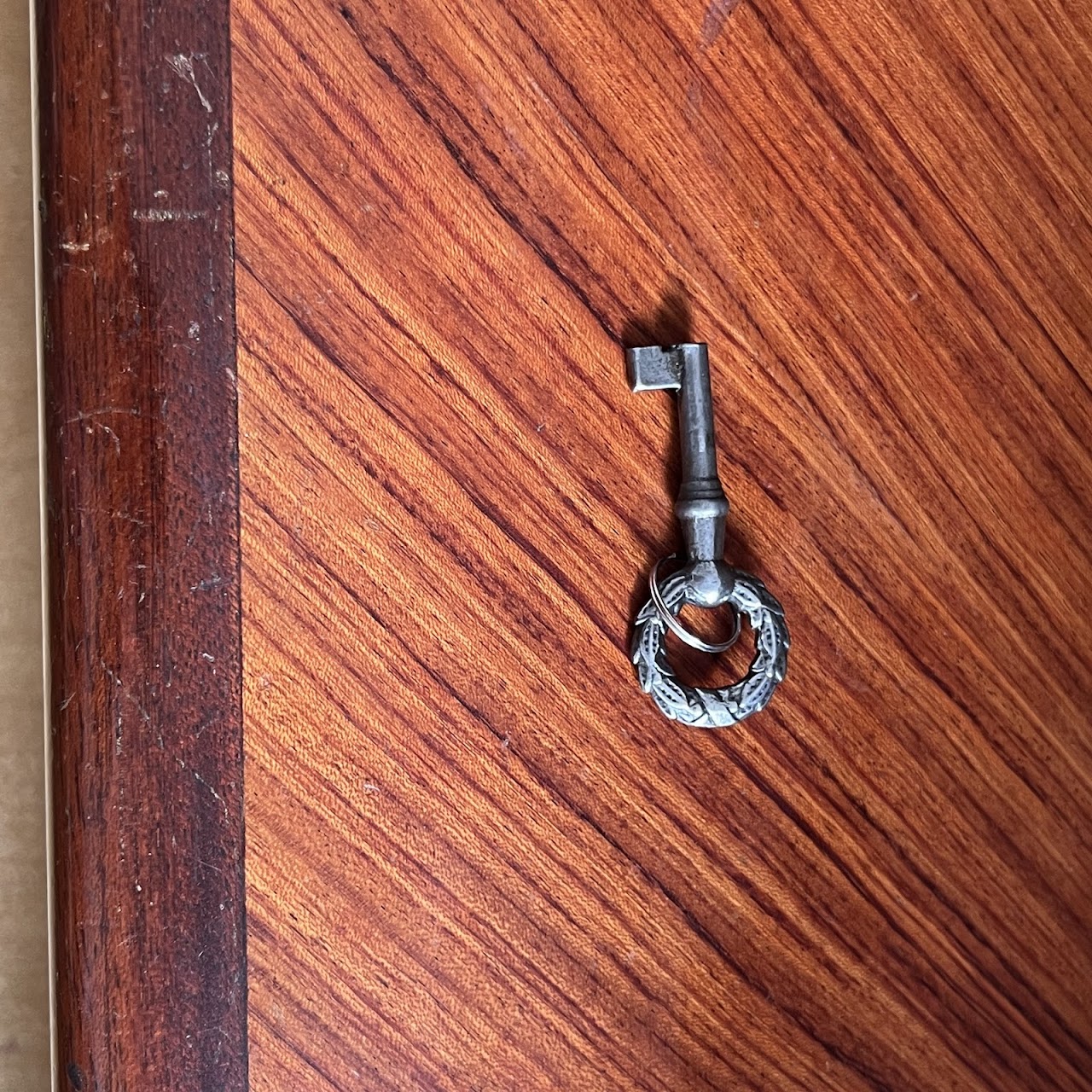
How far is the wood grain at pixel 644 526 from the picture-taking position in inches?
15.8

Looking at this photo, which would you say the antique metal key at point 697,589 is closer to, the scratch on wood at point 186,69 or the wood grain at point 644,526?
the wood grain at point 644,526

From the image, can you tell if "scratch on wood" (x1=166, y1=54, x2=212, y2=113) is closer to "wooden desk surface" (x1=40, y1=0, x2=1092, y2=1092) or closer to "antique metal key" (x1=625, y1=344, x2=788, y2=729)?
"wooden desk surface" (x1=40, y1=0, x2=1092, y2=1092)

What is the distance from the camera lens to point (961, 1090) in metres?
0.49

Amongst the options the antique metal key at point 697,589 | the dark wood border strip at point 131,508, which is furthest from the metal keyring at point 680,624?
the dark wood border strip at point 131,508

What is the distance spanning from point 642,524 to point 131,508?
7.8 inches

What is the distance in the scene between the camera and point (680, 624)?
440 mm

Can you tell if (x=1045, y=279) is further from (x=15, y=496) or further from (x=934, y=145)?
(x=15, y=496)

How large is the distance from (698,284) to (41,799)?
0.39m

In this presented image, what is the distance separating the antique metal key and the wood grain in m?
0.01

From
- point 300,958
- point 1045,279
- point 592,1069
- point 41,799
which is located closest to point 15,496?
point 41,799

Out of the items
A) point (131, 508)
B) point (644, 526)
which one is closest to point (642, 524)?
point (644, 526)

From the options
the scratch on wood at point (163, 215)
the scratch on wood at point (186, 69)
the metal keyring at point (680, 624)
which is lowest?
the metal keyring at point (680, 624)

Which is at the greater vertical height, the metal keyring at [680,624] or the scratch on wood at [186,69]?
the scratch on wood at [186,69]

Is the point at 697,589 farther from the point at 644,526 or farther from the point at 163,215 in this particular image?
the point at 163,215
